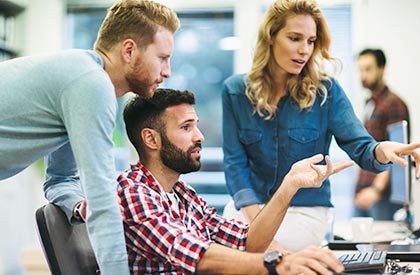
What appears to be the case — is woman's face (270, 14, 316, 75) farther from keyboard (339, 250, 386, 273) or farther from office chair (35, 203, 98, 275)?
office chair (35, 203, 98, 275)

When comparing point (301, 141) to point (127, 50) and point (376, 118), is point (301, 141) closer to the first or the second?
point (127, 50)

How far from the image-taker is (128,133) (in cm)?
172

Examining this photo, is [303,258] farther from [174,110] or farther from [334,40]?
[334,40]

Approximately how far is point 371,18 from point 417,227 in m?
2.61

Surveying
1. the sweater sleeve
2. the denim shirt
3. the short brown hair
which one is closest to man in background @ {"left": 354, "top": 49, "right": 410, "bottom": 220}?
the denim shirt

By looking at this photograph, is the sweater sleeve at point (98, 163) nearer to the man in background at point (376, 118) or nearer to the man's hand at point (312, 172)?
the man's hand at point (312, 172)

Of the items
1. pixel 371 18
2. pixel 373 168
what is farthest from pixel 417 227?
pixel 371 18

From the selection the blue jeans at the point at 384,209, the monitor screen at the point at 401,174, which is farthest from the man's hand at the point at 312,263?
the blue jeans at the point at 384,209

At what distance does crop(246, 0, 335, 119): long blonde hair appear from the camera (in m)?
2.11

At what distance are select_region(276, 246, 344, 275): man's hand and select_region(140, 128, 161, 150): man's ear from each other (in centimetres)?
61

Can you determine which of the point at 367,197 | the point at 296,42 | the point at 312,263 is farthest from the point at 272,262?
the point at 367,197

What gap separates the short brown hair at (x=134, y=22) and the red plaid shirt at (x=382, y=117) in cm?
304

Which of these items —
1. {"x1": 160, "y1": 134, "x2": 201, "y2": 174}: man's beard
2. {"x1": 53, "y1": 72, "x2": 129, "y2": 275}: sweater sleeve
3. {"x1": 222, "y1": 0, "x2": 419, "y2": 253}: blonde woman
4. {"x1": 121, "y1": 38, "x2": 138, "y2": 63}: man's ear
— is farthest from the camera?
{"x1": 222, "y1": 0, "x2": 419, "y2": 253}: blonde woman

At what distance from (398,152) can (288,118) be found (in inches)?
17.9
